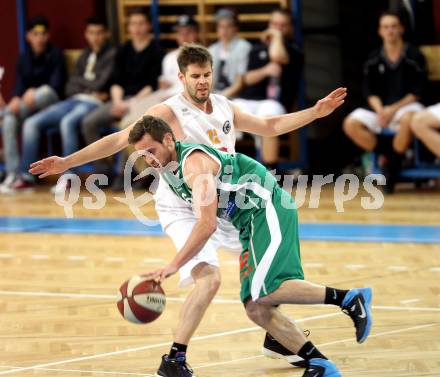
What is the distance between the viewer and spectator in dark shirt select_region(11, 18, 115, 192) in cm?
1358

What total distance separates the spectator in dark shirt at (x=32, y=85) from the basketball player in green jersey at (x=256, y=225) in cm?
878

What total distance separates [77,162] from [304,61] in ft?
26.3

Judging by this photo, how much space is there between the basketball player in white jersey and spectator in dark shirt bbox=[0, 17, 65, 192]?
26.2 feet

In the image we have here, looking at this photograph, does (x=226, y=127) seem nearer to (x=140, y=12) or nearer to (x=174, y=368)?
(x=174, y=368)

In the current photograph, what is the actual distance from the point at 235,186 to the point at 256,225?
0.72ft

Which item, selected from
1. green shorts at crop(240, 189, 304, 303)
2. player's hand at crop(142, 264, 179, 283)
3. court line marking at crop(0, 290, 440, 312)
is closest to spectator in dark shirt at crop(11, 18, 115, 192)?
court line marking at crop(0, 290, 440, 312)

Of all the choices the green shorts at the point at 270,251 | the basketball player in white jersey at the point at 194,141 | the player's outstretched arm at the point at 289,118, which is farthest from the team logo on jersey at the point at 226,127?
the green shorts at the point at 270,251

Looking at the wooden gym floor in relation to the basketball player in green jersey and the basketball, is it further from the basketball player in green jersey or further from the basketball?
the basketball

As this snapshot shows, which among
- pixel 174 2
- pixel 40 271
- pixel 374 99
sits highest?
pixel 174 2

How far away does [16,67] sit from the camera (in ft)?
47.4

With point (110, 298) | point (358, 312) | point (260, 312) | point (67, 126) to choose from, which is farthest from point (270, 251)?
point (67, 126)

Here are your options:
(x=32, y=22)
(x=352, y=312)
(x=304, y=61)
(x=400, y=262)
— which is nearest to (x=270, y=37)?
(x=304, y=61)

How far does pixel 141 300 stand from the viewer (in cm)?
514

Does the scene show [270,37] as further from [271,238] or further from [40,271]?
[271,238]
